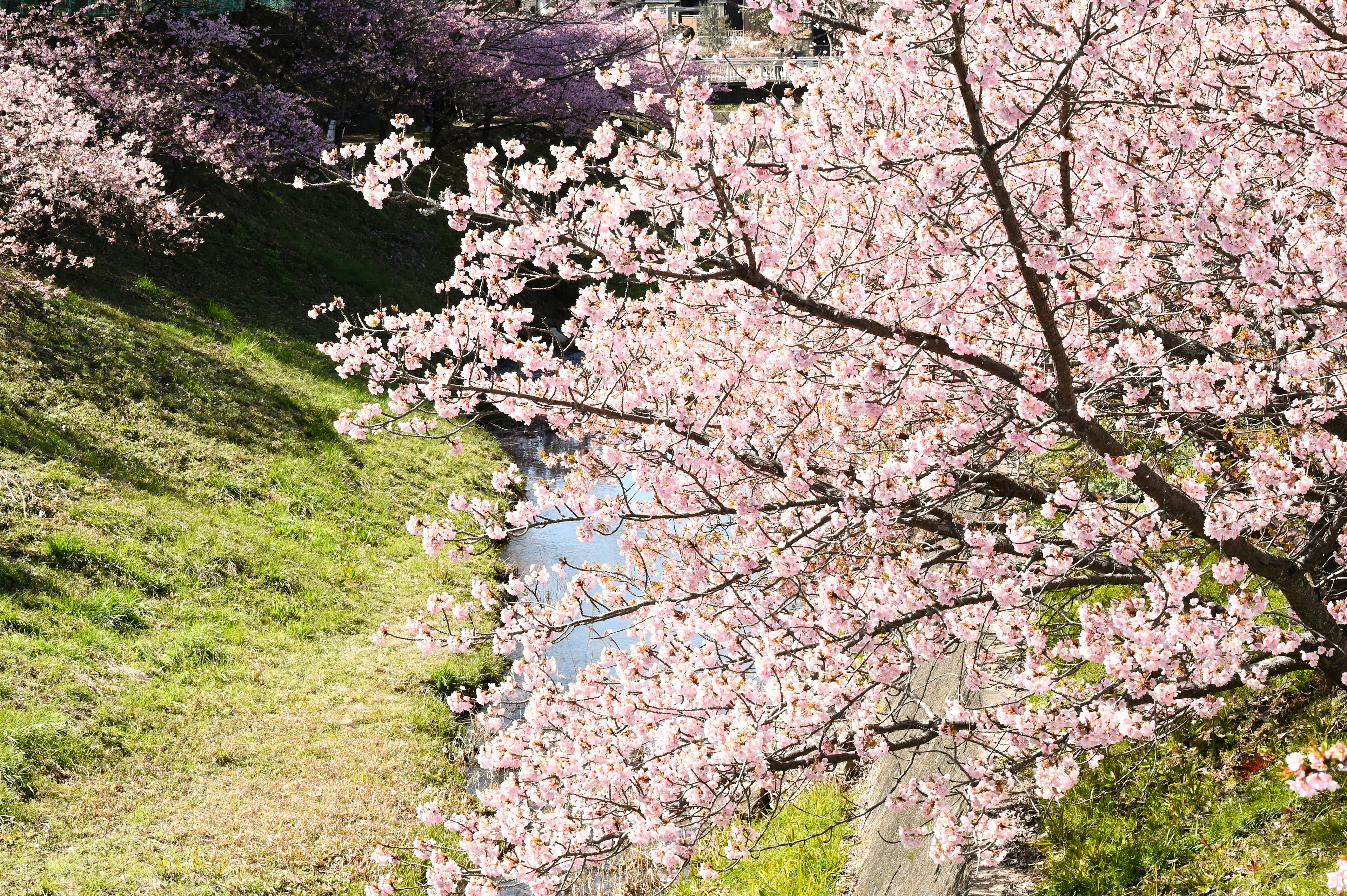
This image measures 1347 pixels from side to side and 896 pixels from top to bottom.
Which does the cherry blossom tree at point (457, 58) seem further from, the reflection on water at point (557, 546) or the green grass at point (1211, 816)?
the green grass at point (1211, 816)

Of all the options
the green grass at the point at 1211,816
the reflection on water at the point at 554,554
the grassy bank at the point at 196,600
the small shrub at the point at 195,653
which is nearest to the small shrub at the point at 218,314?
the grassy bank at the point at 196,600

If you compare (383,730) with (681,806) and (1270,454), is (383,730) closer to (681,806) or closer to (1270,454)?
(681,806)

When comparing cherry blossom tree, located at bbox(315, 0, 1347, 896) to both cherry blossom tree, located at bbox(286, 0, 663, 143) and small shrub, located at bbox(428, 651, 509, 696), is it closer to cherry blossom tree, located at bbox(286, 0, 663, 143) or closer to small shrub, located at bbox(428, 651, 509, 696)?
small shrub, located at bbox(428, 651, 509, 696)

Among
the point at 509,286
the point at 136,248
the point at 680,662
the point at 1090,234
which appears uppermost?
the point at 1090,234

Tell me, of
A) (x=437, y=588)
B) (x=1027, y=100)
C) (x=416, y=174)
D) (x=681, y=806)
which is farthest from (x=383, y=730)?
(x=416, y=174)

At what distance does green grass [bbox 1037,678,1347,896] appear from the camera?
503 centimetres

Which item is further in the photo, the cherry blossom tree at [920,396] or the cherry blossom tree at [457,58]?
Answer: the cherry blossom tree at [457,58]

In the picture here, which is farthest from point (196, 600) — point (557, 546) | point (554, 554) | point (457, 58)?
point (457, 58)

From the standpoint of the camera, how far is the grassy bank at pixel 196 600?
7766mm

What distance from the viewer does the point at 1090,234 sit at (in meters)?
4.70

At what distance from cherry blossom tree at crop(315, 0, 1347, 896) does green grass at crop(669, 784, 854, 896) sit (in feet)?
4.88

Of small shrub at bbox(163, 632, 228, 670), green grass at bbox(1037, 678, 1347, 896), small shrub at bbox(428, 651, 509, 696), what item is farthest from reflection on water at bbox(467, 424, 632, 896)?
green grass at bbox(1037, 678, 1347, 896)

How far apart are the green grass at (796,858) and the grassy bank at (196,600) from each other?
104 inches

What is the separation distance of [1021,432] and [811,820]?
398cm
